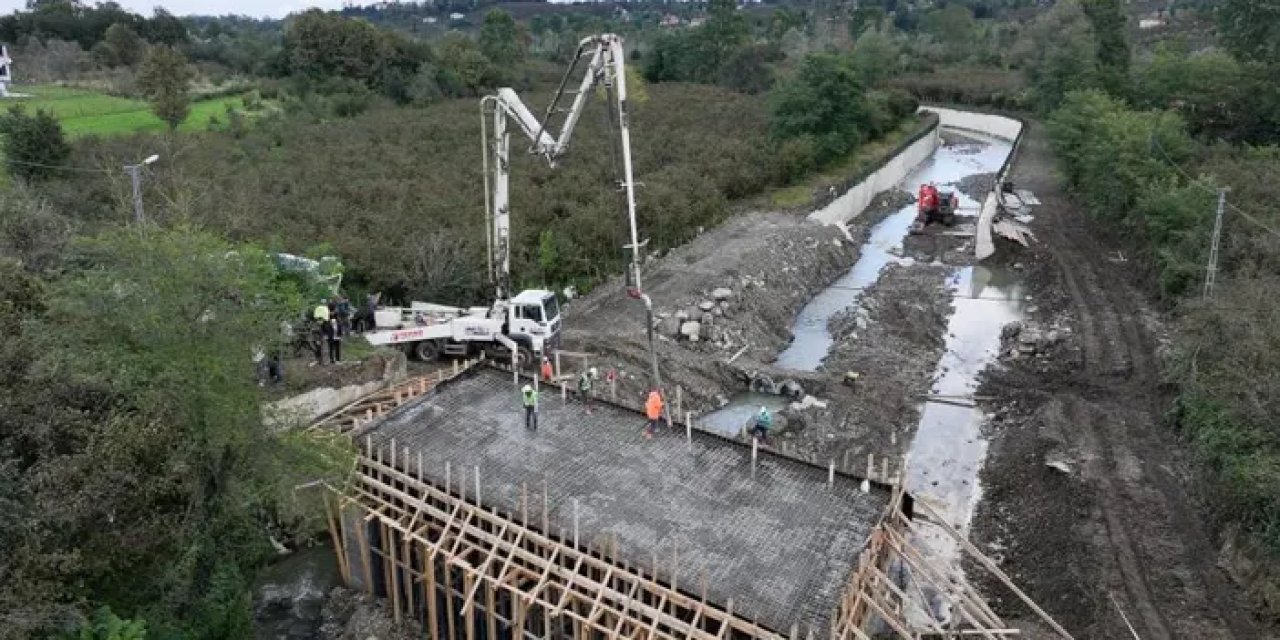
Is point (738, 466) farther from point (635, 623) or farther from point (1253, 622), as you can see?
point (1253, 622)

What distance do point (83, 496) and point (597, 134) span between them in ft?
162

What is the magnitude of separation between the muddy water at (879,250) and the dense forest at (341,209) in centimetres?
515

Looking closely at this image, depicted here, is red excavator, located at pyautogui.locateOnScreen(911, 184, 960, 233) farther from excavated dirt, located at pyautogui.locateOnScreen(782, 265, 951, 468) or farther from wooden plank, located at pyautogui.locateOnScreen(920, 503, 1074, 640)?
wooden plank, located at pyautogui.locateOnScreen(920, 503, 1074, 640)

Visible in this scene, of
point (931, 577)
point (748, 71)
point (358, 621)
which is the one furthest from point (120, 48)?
point (931, 577)

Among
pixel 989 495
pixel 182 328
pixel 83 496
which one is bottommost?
pixel 989 495

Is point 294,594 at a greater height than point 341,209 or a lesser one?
lesser

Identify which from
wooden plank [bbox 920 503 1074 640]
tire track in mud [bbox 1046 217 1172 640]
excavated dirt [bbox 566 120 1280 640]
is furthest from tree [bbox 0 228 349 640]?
tire track in mud [bbox 1046 217 1172 640]

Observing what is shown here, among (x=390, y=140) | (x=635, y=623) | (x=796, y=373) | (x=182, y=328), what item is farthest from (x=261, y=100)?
(x=635, y=623)

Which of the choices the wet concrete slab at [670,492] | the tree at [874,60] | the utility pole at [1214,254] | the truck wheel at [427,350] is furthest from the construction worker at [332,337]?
the tree at [874,60]

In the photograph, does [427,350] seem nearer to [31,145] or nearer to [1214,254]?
[31,145]

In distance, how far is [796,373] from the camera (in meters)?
32.1

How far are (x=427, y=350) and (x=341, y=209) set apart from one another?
507 inches

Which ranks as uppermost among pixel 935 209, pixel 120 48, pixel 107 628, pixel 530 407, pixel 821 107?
pixel 120 48

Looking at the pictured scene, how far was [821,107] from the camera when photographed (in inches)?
2511
